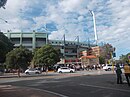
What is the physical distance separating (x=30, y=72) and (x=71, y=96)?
46404mm

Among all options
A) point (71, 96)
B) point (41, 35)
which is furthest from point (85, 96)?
point (41, 35)

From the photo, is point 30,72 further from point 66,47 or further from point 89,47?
point 89,47

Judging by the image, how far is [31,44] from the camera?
106250mm

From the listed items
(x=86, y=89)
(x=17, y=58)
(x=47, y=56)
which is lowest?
(x=86, y=89)

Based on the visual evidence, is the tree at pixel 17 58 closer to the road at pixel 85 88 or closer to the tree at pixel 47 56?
the road at pixel 85 88

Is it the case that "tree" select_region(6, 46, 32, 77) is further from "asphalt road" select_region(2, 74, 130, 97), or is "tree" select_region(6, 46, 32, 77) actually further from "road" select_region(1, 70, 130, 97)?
"asphalt road" select_region(2, 74, 130, 97)

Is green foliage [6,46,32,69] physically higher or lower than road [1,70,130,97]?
higher

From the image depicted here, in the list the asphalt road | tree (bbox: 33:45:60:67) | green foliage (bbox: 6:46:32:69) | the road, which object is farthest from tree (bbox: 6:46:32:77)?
tree (bbox: 33:45:60:67)

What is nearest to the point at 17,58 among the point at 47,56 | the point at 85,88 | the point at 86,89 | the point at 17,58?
the point at 17,58

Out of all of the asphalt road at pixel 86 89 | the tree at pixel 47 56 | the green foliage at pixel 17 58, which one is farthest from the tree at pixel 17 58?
the tree at pixel 47 56

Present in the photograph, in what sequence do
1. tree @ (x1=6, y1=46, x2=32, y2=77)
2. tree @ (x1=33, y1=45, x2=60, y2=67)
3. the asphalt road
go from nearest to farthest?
the asphalt road
tree @ (x1=6, y1=46, x2=32, y2=77)
tree @ (x1=33, y1=45, x2=60, y2=67)

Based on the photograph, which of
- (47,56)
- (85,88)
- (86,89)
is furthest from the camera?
(47,56)

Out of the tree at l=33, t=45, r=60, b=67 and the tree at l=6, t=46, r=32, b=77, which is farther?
the tree at l=33, t=45, r=60, b=67

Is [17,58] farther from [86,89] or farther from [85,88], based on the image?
[86,89]
